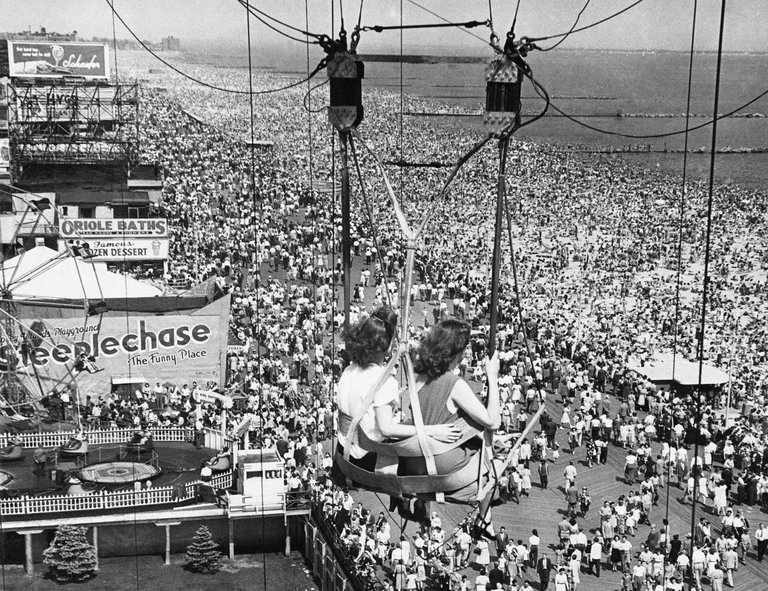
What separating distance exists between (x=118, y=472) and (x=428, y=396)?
1936 cm

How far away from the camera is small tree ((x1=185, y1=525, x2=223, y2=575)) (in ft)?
85.6

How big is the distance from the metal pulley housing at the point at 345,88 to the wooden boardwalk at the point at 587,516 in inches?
629

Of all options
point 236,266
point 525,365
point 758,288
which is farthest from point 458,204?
point 525,365

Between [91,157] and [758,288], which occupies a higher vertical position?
[91,157]

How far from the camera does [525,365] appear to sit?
38.1 m

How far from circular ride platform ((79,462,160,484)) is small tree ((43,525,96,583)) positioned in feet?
5.66

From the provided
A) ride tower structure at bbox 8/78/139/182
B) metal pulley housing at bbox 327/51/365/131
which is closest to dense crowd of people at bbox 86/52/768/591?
metal pulley housing at bbox 327/51/365/131

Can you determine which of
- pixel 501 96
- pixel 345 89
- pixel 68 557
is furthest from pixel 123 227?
pixel 501 96

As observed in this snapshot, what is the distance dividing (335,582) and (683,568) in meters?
6.87

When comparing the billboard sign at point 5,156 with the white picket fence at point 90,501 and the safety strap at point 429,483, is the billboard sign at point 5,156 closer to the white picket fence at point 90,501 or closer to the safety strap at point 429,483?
the white picket fence at point 90,501

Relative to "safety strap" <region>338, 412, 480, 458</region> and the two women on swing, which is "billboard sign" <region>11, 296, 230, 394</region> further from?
"safety strap" <region>338, 412, 480, 458</region>

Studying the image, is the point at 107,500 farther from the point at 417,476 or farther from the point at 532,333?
the point at 532,333

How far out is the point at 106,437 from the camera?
29969 mm

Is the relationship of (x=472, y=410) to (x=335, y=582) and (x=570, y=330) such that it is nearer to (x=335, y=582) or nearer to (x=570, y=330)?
(x=335, y=582)
